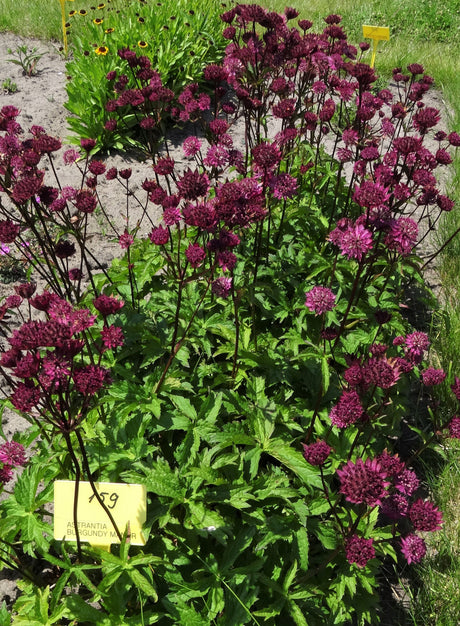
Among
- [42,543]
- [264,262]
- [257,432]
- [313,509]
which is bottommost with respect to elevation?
[42,543]

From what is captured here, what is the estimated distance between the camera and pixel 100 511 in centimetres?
197

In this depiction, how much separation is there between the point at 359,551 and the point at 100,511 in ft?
3.19

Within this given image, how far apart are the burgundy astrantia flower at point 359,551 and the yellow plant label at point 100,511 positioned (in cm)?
76

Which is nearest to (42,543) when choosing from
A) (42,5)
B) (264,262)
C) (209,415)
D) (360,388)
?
(209,415)

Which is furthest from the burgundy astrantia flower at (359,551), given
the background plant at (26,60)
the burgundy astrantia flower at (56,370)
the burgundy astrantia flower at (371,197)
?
the background plant at (26,60)

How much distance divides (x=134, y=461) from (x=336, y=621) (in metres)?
1.06

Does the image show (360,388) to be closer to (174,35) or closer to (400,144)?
(400,144)

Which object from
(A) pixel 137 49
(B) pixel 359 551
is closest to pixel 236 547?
(B) pixel 359 551

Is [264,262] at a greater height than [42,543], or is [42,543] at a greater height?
[264,262]

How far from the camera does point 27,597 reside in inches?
82.7

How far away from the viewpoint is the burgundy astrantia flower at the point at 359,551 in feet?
6.00

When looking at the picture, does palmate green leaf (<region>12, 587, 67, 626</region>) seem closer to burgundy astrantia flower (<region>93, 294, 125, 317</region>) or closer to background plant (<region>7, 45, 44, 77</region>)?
burgundy astrantia flower (<region>93, 294, 125, 317</region>)

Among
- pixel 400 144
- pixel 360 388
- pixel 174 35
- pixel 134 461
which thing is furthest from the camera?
pixel 174 35

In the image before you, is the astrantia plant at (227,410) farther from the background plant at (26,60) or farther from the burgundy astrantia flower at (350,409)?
the background plant at (26,60)
